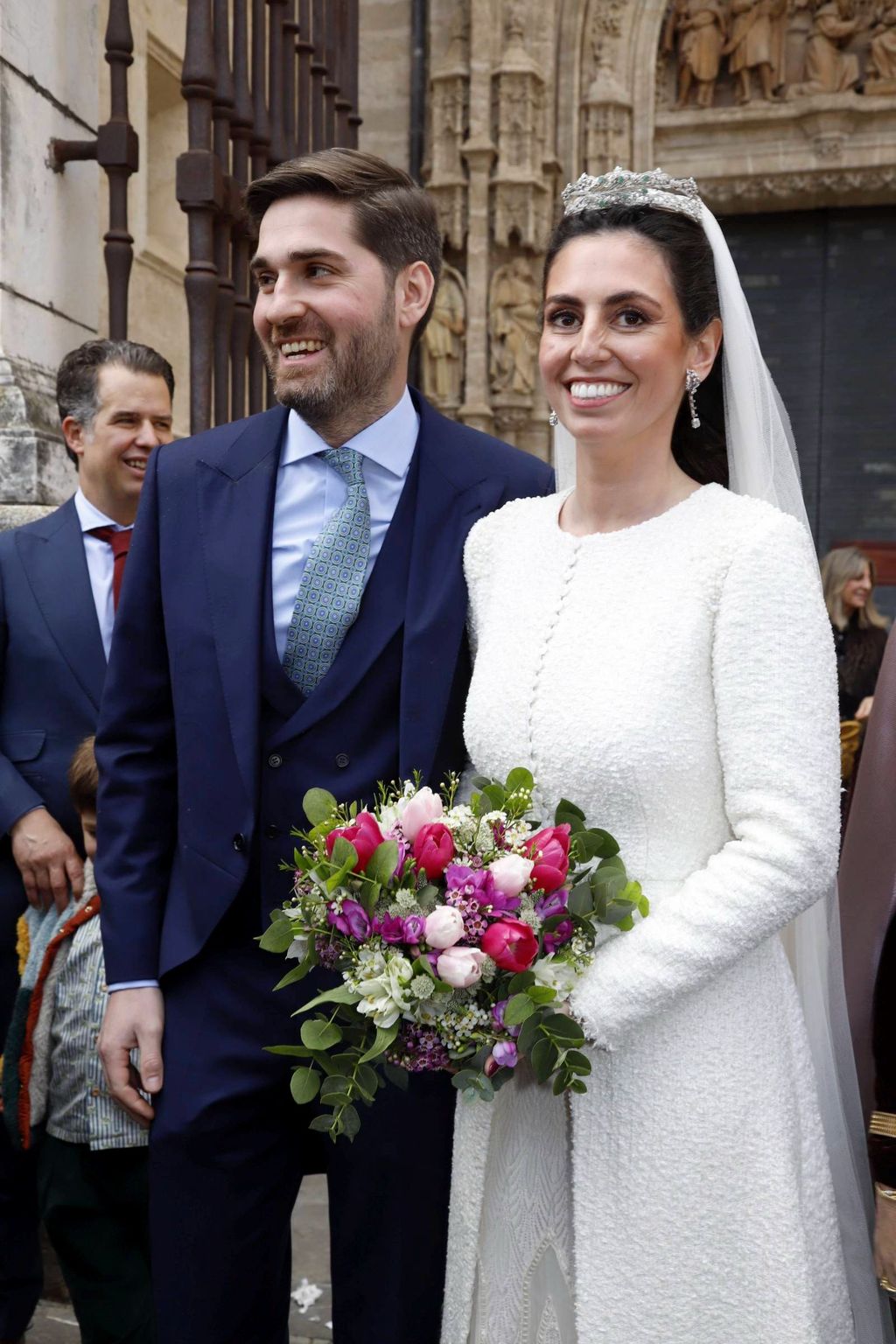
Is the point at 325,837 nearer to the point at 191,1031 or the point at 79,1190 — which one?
the point at 191,1031

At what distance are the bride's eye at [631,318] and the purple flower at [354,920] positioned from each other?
2.90 feet

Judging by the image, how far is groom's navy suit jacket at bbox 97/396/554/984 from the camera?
2.19 m

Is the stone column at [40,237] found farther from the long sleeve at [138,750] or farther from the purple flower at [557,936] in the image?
the purple flower at [557,936]

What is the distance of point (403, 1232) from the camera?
217 centimetres

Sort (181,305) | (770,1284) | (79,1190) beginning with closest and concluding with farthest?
(770,1284), (79,1190), (181,305)

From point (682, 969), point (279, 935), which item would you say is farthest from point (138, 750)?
point (682, 969)

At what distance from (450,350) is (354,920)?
25.2 ft

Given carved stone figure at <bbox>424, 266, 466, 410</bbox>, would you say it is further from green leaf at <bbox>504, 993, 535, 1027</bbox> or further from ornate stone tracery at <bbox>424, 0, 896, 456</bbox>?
green leaf at <bbox>504, 993, 535, 1027</bbox>

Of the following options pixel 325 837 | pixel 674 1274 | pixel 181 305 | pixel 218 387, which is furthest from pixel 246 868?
pixel 181 305

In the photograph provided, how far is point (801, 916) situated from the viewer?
2180 millimetres

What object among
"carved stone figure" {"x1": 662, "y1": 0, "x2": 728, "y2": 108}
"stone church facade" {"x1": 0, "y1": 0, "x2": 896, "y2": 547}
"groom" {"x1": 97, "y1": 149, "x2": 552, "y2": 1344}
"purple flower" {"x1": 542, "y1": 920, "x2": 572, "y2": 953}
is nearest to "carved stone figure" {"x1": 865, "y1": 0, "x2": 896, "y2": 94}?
"stone church facade" {"x1": 0, "y1": 0, "x2": 896, "y2": 547}

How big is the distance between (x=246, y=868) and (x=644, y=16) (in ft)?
27.2

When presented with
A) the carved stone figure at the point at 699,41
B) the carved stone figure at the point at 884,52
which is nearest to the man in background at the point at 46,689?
the carved stone figure at the point at 699,41

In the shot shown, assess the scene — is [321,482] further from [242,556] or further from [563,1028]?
[563,1028]
